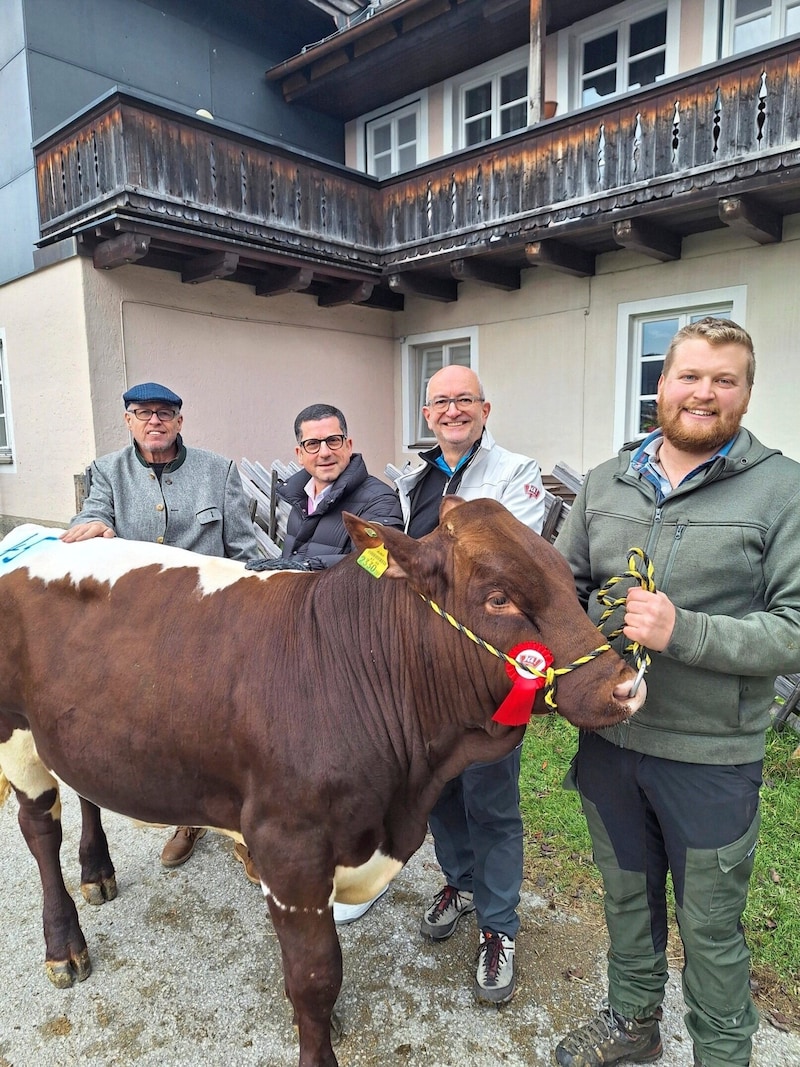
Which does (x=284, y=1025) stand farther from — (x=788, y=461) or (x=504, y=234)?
(x=504, y=234)

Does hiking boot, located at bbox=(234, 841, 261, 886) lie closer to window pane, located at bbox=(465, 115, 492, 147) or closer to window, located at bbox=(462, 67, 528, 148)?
window, located at bbox=(462, 67, 528, 148)

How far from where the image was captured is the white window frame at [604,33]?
26.5ft

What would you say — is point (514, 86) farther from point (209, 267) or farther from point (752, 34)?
point (209, 267)

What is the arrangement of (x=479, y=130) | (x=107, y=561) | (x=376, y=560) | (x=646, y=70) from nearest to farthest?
(x=376, y=560), (x=107, y=561), (x=646, y=70), (x=479, y=130)

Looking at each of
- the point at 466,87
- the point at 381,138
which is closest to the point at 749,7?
the point at 466,87

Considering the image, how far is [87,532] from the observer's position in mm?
2596

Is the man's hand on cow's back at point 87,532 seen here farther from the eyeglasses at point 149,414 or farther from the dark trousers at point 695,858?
the dark trousers at point 695,858


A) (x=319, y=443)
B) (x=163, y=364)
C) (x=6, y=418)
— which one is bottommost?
(x=319, y=443)

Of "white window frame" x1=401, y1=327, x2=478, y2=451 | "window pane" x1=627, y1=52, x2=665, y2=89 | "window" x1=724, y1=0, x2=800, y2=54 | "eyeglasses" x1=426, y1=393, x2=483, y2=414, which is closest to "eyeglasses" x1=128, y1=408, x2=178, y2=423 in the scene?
"eyeglasses" x1=426, y1=393, x2=483, y2=414

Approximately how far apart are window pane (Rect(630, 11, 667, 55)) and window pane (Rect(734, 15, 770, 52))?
2.74ft

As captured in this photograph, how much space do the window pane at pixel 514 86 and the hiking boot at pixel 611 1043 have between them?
1091cm

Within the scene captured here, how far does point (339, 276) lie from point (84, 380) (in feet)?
11.7

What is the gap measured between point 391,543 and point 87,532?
1.44m

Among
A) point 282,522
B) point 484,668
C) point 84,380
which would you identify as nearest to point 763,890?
point 484,668
